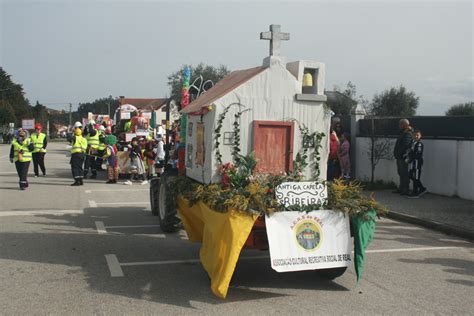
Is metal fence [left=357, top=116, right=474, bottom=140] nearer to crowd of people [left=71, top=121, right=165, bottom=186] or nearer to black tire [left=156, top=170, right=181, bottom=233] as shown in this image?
crowd of people [left=71, top=121, right=165, bottom=186]

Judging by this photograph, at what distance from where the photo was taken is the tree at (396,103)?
41.7 meters

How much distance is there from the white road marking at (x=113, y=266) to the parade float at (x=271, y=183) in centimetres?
99

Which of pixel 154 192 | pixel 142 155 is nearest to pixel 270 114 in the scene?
pixel 154 192

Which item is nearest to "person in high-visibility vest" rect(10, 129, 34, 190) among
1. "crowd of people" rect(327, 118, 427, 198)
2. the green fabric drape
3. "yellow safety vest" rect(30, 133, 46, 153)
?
"yellow safety vest" rect(30, 133, 46, 153)

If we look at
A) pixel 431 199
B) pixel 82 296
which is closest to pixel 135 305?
pixel 82 296

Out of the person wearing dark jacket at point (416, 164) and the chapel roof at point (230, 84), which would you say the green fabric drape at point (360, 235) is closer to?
the chapel roof at point (230, 84)

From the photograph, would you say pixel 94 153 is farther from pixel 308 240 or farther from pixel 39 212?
pixel 308 240

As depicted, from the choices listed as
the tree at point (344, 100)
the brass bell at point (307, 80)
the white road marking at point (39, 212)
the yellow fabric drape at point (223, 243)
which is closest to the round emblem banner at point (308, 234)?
the yellow fabric drape at point (223, 243)

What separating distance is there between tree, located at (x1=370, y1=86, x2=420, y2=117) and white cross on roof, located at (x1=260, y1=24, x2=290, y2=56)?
36.4 m

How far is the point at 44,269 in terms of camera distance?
6.29 metres

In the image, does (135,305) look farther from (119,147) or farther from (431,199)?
(119,147)

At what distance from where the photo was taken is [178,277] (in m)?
6.05

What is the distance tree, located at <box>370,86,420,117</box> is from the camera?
41688 mm

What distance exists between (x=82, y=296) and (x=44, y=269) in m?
1.28
